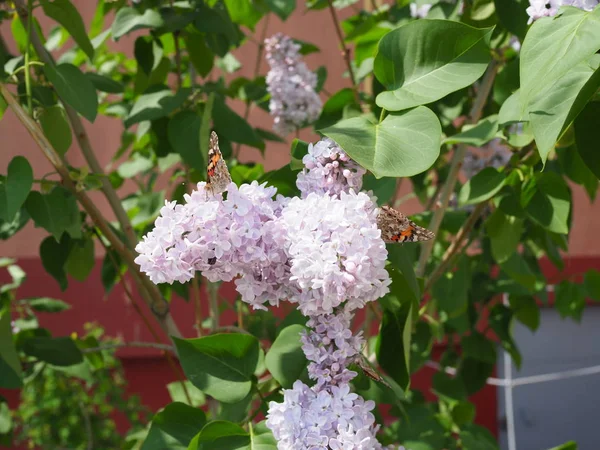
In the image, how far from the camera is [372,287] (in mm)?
740

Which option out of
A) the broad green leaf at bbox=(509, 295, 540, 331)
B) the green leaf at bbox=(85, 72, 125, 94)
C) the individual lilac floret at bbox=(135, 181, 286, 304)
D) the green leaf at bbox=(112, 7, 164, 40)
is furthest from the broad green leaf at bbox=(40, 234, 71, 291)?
the broad green leaf at bbox=(509, 295, 540, 331)

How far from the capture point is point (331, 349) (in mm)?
811

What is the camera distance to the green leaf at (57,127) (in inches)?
47.8

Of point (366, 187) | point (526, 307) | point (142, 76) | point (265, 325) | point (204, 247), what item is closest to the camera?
point (204, 247)

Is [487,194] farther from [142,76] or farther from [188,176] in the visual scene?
[142,76]

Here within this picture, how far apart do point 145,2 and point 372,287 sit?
87 centimetres

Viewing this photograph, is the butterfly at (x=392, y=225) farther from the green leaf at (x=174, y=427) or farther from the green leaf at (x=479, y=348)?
the green leaf at (x=479, y=348)

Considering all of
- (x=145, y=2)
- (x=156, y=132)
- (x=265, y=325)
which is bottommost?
(x=265, y=325)

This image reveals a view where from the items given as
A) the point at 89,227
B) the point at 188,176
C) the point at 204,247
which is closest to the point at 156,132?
the point at 188,176

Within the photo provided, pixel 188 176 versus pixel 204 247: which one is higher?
pixel 204 247

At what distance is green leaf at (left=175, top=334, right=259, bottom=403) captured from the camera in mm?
933

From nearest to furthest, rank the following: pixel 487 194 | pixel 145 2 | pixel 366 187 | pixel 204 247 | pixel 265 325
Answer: pixel 204 247 < pixel 366 187 < pixel 487 194 < pixel 145 2 < pixel 265 325

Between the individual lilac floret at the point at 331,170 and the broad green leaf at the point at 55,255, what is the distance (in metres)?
0.76

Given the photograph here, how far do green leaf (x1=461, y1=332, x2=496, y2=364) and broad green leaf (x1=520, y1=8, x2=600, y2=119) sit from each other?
1335 millimetres
